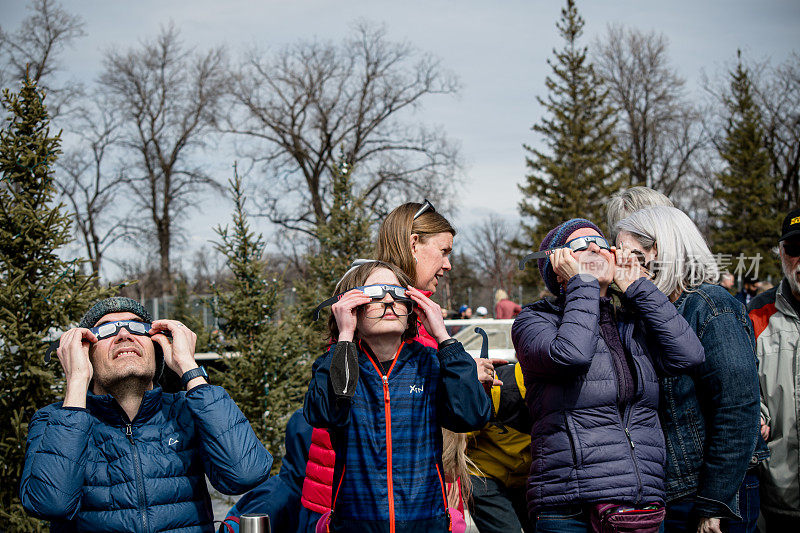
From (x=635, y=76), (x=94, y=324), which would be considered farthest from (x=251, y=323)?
(x=635, y=76)

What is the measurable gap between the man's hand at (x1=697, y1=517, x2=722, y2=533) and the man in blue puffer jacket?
1.85 metres

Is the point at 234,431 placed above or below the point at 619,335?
below

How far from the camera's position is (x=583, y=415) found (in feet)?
8.77

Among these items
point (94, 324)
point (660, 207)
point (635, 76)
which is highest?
point (635, 76)

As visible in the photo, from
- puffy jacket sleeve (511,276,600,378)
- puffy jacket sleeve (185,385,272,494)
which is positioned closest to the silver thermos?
puffy jacket sleeve (185,385,272,494)

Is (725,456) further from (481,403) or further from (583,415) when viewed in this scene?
(481,403)

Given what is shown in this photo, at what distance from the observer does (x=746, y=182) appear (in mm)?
34312

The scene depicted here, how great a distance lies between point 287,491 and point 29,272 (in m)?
3.76

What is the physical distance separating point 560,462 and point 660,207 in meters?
1.42

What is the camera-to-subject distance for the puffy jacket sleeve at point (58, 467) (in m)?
2.48

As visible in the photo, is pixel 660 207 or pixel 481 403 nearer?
pixel 481 403

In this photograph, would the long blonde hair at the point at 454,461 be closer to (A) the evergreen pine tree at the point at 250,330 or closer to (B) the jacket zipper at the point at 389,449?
(B) the jacket zipper at the point at 389,449

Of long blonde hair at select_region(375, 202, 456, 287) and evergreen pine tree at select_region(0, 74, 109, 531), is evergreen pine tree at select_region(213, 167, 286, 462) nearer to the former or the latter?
evergreen pine tree at select_region(0, 74, 109, 531)

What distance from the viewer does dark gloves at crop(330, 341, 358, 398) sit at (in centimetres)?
239
